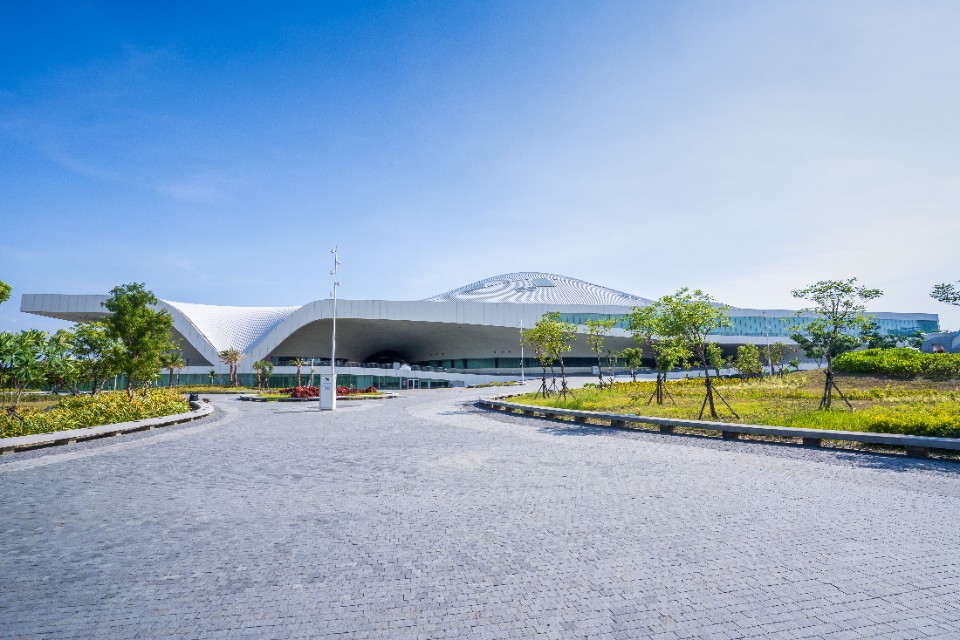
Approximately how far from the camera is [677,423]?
42.2 ft

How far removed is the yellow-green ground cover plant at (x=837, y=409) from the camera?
10570 millimetres

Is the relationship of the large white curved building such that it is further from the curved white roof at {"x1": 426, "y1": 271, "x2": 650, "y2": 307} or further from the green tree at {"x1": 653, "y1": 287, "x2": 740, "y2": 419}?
the green tree at {"x1": 653, "y1": 287, "x2": 740, "y2": 419}

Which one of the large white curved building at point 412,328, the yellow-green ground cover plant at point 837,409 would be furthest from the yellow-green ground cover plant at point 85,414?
the large white curved building at point 412,328

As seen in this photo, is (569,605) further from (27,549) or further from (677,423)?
(677,423)

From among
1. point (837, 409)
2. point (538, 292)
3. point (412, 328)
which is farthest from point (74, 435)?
point (538, 292)

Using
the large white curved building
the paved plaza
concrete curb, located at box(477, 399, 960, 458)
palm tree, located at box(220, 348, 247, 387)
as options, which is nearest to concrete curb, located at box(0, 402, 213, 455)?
the paved plaza

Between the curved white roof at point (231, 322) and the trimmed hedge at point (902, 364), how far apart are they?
54165mm

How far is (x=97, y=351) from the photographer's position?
77.9ft

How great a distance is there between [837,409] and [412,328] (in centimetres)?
5113

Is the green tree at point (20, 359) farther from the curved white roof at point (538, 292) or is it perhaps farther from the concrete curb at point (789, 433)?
the curved white roof at point (538, 292)

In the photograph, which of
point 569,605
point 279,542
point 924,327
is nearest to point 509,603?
point 569,605

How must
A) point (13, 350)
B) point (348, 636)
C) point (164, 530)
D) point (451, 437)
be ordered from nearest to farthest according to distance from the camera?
point (348, 636) < point (164, 530) < point (451, 437) < point (13, 350)

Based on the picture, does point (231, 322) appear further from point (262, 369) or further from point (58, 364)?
point (58, 364)

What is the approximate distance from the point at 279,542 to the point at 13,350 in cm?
1593
